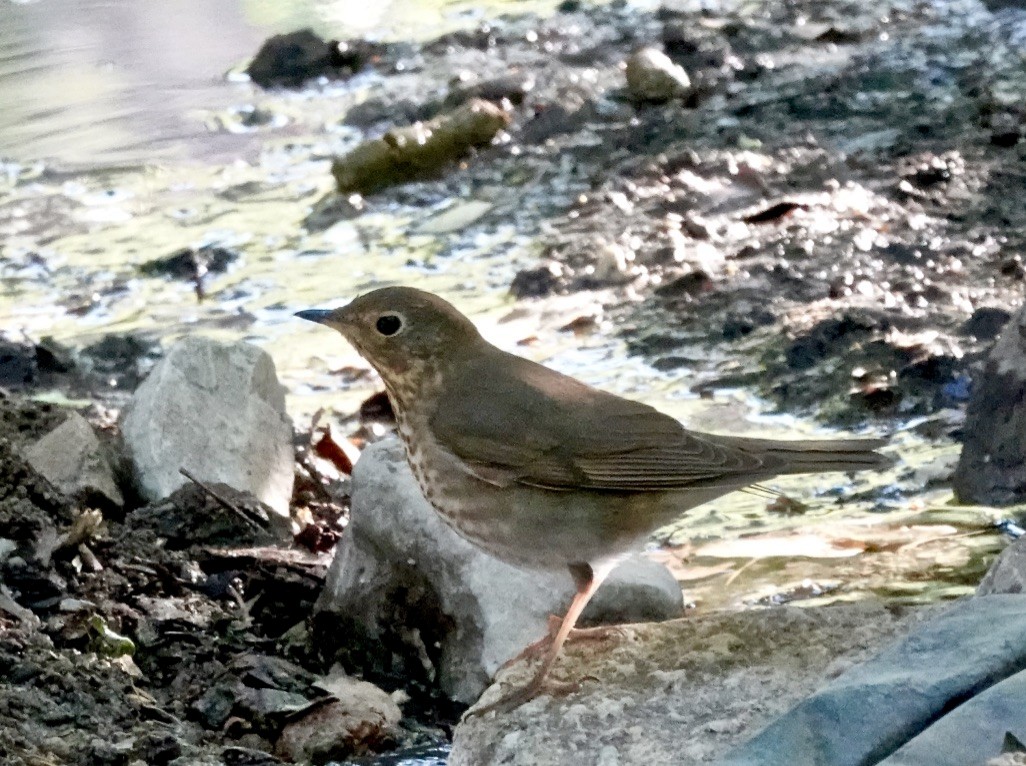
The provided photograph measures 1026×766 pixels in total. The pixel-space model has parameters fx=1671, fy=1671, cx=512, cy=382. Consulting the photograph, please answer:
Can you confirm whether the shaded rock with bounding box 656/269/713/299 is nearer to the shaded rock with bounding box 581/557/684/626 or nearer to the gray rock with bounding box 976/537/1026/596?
the shaded rock with bounding box 581/557/684/626

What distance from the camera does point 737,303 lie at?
271 inches

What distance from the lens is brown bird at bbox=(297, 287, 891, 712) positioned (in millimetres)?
3910

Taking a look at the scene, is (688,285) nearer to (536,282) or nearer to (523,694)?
(536,282)

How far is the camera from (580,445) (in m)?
4.00

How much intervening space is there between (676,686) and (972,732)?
0.95 metres

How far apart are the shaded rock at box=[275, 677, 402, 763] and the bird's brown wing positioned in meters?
0.72

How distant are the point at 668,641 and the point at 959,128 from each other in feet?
17.6

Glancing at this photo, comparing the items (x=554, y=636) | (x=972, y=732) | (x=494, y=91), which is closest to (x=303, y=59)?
(x=494, y=91)

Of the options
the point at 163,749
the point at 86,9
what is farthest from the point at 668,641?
the point at 86,9

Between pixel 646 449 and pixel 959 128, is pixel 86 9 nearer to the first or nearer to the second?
pixel 959 128

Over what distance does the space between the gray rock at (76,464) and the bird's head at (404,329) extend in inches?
48.4

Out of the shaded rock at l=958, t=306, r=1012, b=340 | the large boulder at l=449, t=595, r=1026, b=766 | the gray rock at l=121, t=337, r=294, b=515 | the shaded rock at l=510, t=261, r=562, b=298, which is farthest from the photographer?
the shaded rock at l=510, t=261, r=562, b=298

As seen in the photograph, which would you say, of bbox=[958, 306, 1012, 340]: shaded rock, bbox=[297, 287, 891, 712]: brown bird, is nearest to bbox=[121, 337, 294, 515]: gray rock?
bbox=[297, 287, 891, 712]: brown bird

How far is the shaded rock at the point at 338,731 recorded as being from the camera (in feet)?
13.4
